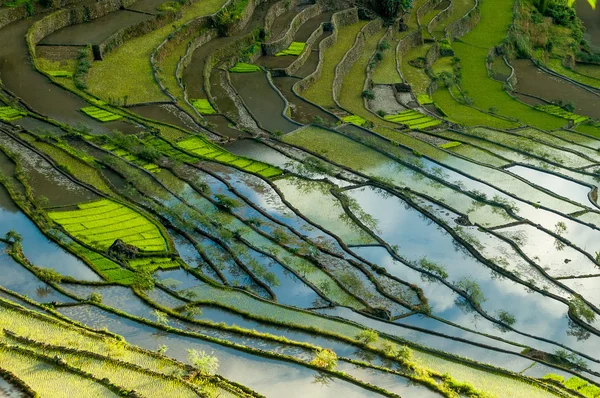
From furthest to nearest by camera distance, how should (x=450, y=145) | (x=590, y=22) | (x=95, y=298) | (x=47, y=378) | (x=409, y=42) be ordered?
1. (x=590, y=22)
2. (x=409, y=42)
3. (x=450, y=145)
4. (x=95, y=298)
5. (x=47, y=378)

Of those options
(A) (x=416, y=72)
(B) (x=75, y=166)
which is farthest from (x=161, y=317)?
(A) (x=416, y=72)

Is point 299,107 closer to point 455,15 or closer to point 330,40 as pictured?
point 330,40

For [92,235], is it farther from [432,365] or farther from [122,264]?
[432,365]

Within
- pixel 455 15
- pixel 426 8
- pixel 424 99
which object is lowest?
pixel 424 99

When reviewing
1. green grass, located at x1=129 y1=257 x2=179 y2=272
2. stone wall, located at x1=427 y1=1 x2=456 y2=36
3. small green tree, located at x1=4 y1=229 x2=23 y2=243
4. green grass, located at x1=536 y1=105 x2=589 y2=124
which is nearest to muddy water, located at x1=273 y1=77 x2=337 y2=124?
green grass, located at x1=536 y1=105 x2=589 y2=124

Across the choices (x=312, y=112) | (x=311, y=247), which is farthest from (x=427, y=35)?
(x=311, y=247)

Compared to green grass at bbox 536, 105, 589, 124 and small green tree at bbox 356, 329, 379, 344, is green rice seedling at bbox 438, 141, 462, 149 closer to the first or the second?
green grass at bbox 536, 105, 589, 124

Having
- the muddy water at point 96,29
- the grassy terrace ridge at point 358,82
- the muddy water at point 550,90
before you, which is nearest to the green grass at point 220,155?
the grassy terrace ridge at point 358,82
